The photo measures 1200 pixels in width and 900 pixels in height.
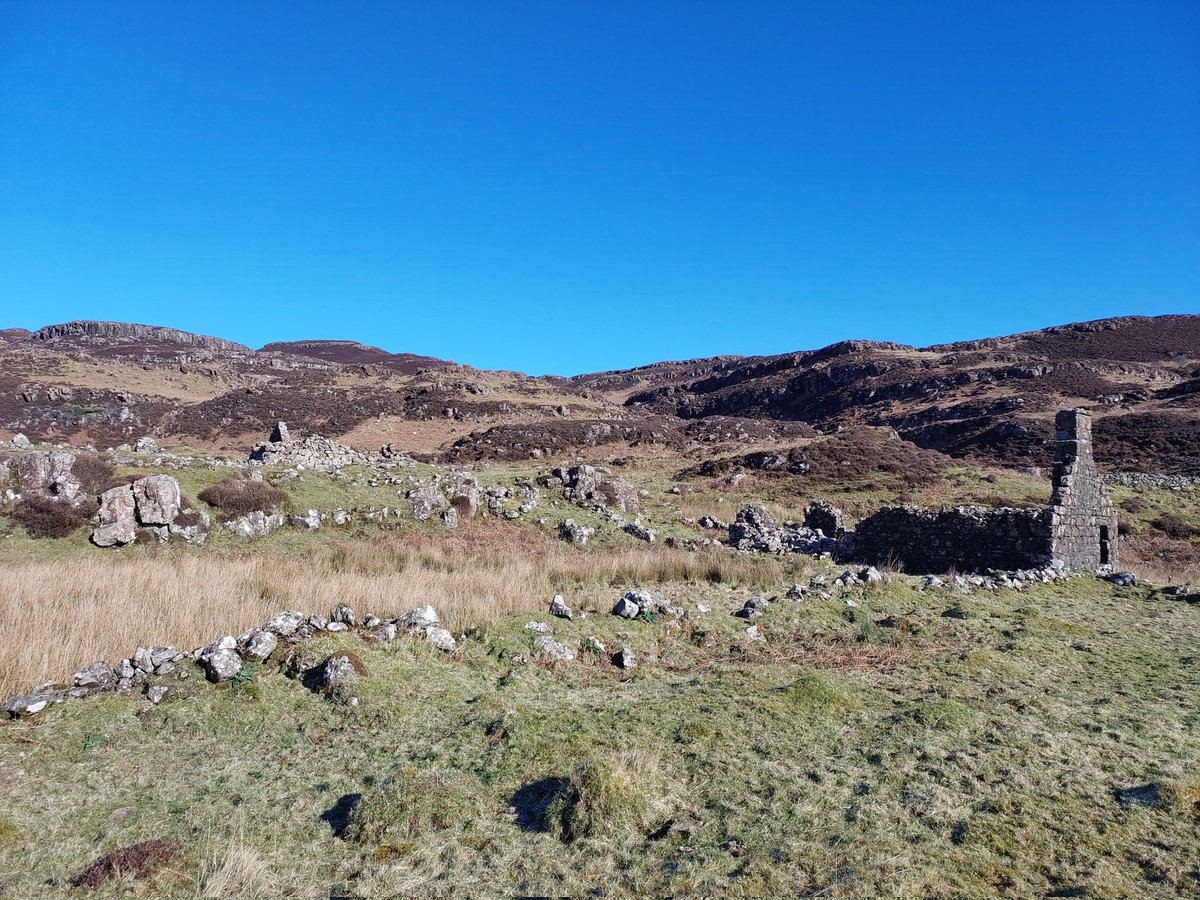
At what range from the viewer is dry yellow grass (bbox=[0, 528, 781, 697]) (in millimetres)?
7520

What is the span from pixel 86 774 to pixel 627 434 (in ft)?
165

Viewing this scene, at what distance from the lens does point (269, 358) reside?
106188 mm

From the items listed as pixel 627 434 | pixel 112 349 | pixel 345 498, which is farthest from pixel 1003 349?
pixel 112 349

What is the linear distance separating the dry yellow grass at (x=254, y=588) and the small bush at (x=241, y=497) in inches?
116

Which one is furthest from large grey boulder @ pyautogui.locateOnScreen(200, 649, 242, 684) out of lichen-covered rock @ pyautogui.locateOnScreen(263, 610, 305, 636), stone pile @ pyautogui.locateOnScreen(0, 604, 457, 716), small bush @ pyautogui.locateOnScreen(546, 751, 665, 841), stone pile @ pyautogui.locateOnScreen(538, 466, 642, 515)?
stone pile @ pyautogui.locateOnScreen(538, 466, 642, 515)

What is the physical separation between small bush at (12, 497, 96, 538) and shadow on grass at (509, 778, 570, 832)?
16153mm

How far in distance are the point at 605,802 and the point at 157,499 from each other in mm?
16766

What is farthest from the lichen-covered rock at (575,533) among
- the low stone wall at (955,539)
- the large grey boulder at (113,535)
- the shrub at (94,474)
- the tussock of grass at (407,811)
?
the tussock of grass at (407,811)

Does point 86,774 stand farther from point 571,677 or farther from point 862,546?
point 862,546

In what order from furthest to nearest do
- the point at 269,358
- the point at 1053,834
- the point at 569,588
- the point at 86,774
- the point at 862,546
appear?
the point at 269,358, the point at 862,546, the point at 569,588, the point at 86,774, the point at 1053,834

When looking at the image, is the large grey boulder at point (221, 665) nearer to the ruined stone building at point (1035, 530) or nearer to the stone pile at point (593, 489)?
the ruined stone building at point (1035, 530)

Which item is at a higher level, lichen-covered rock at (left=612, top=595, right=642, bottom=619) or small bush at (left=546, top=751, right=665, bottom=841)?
lichen-covered rock at (left=612, top=595, right=642, bottom=619)

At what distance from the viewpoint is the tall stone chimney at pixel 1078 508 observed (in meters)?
15.2

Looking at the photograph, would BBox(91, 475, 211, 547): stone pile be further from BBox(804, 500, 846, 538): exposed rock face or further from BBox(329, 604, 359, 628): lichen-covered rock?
BBox(804, 500, 846, 538): exposed rock face
